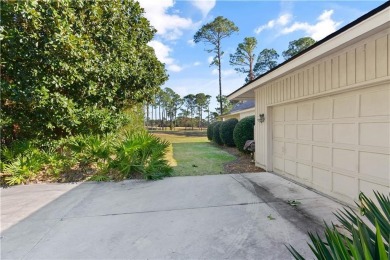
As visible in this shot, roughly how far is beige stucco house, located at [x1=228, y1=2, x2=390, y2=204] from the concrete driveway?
0.63 meters

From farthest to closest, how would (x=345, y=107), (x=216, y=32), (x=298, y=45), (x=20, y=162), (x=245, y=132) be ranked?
1. (x=298, y=45)
2. (x=216, y=32)
3. (x=245, y=132)
4. (x=20, y=162)
5. (x=345, y=107)

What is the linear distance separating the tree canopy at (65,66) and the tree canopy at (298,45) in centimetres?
2338

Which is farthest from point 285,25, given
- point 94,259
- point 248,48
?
point 248,48

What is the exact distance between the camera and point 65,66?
556 centimetres

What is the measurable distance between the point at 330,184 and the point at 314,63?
264 cm

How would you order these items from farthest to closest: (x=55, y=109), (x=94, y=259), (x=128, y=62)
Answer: (x=128, y=62) < (x=55, y=109) < (x=94, y=259)

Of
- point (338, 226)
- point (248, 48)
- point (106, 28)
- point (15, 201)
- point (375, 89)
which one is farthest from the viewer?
point (248, 48)

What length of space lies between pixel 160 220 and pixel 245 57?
2705 cm

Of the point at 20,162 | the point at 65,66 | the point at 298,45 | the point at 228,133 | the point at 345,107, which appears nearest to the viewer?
the point at 345,107

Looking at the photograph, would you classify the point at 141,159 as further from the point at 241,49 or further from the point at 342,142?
the point at 241,49

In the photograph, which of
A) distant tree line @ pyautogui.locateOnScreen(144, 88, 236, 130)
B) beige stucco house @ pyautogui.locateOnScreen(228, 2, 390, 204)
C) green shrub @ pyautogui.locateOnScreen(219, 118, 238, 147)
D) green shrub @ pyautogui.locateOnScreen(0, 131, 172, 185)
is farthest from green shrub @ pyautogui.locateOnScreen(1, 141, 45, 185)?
distant tree line @ pyautogui.locateOnScreen(144, 88, 236, 130)

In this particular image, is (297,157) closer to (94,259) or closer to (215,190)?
(215,190)

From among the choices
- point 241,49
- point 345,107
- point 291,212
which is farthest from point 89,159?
point 241,49

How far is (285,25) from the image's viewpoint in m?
8.57
